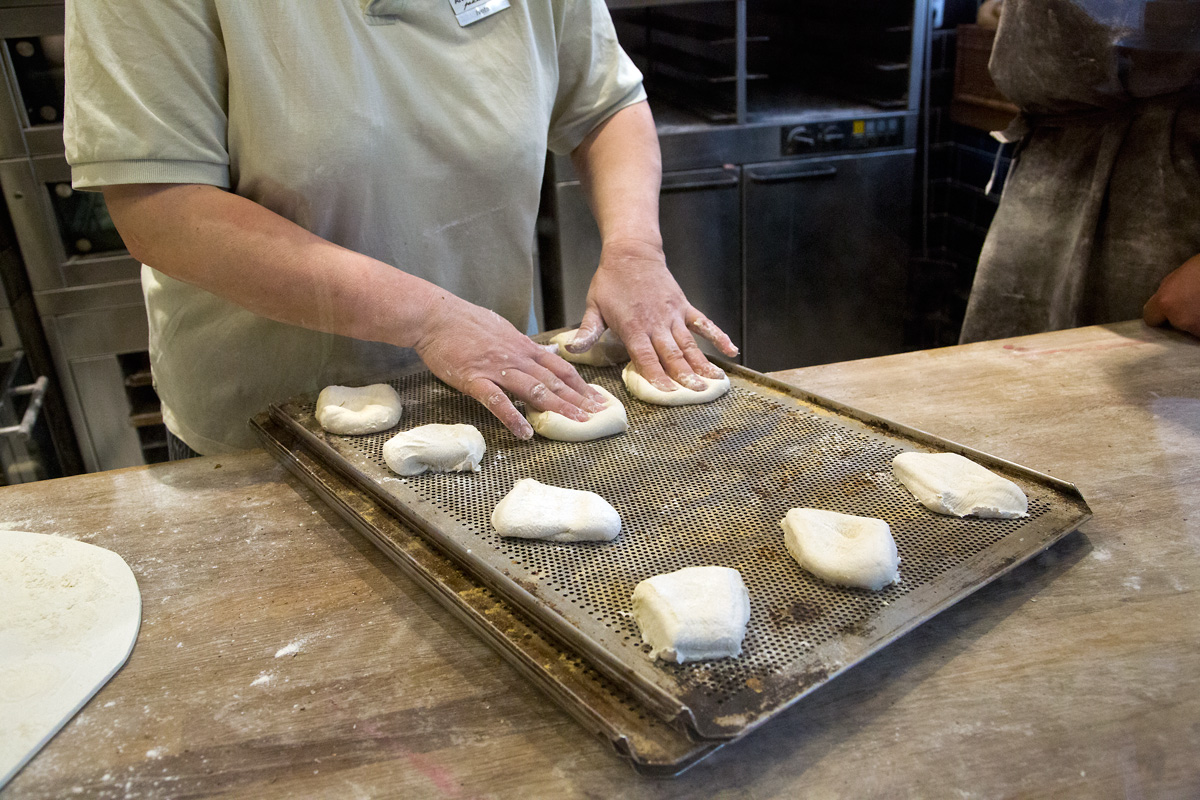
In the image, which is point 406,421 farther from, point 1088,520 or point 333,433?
point 1088,520

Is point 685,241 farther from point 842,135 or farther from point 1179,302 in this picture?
point 1179,302

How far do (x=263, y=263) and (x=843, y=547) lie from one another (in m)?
0.80

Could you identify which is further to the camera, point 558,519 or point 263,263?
point 263,263

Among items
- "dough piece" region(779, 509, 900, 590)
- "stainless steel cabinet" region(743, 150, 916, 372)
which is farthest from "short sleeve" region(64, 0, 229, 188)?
"stainless steel cabinet" region(743, 150, 916, 372)

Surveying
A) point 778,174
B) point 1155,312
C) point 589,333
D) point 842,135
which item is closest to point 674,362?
point 589,333

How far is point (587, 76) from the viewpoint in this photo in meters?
1.53

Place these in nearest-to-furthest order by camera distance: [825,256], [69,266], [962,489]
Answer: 1. [962,489]
2. [69,266]
3. [825,256]

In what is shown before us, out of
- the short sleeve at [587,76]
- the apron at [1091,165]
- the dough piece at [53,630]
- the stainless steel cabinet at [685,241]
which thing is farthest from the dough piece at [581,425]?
the stainless steel cabinet at [685,241]

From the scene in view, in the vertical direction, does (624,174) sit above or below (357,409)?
above

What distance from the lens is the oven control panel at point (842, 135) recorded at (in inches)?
109

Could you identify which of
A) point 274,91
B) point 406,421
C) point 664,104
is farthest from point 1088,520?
point 664,104

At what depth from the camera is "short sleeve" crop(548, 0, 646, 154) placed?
145 cm

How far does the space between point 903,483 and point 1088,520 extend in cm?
22

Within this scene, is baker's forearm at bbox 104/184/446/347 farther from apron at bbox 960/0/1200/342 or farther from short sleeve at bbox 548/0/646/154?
apron at bbox 960/0/1200/342
